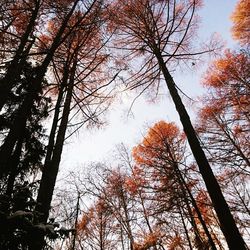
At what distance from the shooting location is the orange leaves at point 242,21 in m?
10.3

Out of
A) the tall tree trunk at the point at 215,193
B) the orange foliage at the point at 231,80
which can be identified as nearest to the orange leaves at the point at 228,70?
the orange foliage at the point at 231,80

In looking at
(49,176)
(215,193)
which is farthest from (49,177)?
(215,193)

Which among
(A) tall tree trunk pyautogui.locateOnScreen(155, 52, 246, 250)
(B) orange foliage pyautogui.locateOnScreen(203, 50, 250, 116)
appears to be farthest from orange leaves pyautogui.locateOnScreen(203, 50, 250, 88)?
(A) tall tree trunk pyautogui.locateOnScreen(155, 52, 246, 250)

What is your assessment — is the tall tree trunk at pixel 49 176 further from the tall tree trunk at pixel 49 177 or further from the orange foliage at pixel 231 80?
the orange foliage at pixel 231 80

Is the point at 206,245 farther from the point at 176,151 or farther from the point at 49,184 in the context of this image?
the point at 49,184

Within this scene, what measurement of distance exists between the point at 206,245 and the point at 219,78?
6778 millimetres

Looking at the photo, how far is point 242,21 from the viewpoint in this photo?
34.4 feet

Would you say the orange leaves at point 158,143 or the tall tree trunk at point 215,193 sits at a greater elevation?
the orange leaves at point 158,143

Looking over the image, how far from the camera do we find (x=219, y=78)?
11.3m

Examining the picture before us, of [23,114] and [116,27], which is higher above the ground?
[116,27]

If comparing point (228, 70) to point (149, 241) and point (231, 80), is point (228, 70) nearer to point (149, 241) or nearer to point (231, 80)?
point (231, 80)

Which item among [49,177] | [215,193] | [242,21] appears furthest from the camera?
[242,21]

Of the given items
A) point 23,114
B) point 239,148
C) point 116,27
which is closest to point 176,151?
point 239,148

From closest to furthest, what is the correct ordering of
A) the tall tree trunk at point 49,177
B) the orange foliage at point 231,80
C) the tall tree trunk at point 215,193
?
the tall tree trunk at point 215,193 → the tall tree trunk at point 49,177 → the orange foliage at point 231,80
